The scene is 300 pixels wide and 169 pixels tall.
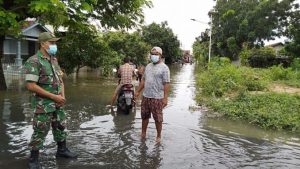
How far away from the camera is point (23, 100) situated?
13.1 metres

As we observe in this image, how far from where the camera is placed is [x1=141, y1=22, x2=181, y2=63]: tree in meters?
61.2

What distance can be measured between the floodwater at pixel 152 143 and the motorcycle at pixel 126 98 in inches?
12.2

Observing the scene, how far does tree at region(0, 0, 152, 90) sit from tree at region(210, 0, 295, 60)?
3097cm

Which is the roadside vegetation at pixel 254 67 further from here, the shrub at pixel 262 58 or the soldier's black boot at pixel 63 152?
the soldier's black boot at pixel 63 152

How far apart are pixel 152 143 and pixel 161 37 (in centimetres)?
5617

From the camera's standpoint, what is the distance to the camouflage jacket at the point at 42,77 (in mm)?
5418

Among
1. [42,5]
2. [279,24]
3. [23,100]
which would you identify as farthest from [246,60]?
[42,5]

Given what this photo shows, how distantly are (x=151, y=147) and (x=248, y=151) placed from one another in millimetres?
1782

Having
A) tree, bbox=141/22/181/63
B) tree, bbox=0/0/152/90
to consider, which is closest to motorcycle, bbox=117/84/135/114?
tree, bbox=0/0/152/90

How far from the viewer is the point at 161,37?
206 ft

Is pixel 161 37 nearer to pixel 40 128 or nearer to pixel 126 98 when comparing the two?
pixel 126 98

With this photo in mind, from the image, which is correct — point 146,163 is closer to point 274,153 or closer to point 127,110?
point 274,153

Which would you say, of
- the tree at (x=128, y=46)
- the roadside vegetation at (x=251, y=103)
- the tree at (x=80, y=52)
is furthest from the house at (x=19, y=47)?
the roadside vegetation at (x=251, y=103)

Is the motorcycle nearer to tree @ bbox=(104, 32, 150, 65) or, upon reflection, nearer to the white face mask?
the white face mask
